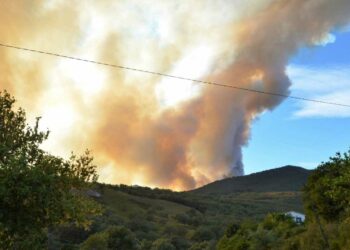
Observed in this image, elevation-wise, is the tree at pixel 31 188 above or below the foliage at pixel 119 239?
below

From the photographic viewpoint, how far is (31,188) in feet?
59.0

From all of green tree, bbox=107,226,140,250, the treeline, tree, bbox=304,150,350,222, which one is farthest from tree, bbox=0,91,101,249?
green tree, bbox=107,226,140,250

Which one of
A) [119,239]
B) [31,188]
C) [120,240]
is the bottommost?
[31,188]

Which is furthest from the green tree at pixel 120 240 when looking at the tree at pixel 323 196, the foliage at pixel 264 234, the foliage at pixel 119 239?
the tree at pixel 323 196

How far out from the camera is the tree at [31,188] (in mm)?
17891

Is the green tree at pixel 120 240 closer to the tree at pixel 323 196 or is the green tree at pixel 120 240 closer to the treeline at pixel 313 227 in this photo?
the treeline at pixel 313 227

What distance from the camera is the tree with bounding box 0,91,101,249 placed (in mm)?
17891

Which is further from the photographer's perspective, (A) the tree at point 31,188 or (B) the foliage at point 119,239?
(B) the foliage at point 119,239

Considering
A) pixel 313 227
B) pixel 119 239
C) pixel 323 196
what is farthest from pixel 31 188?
pixel 119 239

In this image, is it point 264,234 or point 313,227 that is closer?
point 313,227


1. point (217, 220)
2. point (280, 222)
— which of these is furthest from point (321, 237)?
point (217, 220)

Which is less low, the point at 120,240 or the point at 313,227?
the point at 120,240

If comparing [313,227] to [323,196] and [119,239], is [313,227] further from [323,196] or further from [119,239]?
[119,239]

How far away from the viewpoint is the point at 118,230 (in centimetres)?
12656
